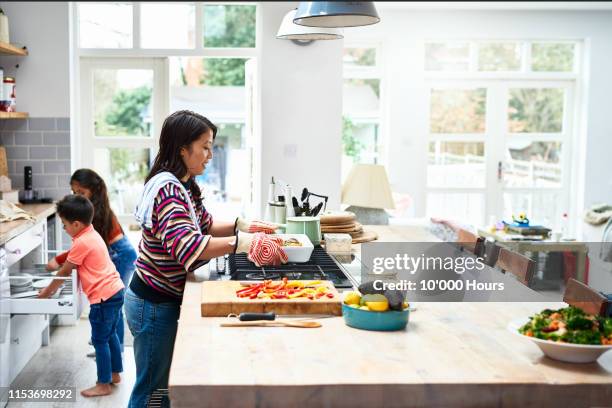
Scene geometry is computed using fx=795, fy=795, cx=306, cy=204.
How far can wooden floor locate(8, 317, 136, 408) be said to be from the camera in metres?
4.29

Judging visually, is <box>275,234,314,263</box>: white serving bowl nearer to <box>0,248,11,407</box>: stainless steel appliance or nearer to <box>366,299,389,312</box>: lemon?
<box>366,299,389,312</box>: lemon

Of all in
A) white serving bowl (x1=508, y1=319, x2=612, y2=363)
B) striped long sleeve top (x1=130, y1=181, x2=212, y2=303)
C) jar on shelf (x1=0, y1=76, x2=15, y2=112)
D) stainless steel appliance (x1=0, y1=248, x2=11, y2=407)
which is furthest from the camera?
jar on shelf (x1=0, y1=76, x2=15, y2=112)

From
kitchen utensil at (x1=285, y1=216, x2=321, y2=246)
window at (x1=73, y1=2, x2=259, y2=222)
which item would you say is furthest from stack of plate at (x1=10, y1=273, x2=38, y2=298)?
window at (x1=73, y1=2, x2=259, y2=222)

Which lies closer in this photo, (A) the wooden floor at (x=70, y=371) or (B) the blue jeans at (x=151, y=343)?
(B) the blue jeans at (x=151, y=343)

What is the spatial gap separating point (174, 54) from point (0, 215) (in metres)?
2.82

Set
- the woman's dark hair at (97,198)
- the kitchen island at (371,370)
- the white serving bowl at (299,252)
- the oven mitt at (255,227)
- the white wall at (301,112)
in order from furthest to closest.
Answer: the white wall at (301,112), the woman's dark hair at (97,198), the oven mitt at (255,227), the white serving bowl at (299,252), the kitchen island at (371,370)

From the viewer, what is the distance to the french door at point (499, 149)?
980cm

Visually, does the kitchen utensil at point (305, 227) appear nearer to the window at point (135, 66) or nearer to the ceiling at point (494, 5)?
the window at point (135, 66)

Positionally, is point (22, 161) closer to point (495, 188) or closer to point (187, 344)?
point (187, 344)

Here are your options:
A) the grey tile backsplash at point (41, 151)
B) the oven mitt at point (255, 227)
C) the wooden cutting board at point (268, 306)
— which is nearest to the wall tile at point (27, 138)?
the grey tile backsplash at point (41, 151)

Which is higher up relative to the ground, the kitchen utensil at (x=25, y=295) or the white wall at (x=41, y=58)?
the white wall at (x=41, y=58)

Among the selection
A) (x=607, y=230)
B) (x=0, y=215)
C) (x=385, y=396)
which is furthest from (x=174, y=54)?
(x=385, y=396)

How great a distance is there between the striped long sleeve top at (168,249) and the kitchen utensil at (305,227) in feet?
2.38

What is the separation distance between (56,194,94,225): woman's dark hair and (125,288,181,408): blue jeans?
4.69 ft
